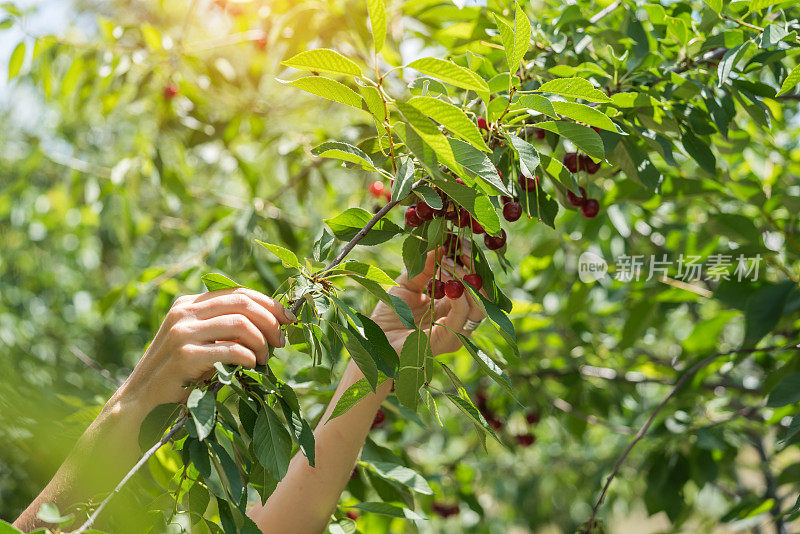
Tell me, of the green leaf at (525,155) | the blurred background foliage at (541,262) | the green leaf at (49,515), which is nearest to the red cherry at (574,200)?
the blurred background foliage at (541,262)

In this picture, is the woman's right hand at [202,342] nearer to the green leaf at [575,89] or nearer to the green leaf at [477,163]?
the green leaf at [477,163]

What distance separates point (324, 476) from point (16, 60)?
143 centimetres

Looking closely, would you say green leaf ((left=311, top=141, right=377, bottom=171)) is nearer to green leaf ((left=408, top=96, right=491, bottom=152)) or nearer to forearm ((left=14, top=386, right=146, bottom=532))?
green leaf ((left=408, top=96, right=491, bottom=152))

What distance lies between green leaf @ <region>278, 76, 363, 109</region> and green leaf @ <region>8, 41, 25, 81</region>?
142cm

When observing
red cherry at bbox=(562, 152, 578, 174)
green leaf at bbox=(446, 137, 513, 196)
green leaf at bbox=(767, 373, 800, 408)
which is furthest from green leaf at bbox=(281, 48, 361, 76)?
green leaf at bbox=(767, 373, 800, 408)

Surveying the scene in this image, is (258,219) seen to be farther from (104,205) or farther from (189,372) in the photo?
(189,372)

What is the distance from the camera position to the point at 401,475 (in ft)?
3.54

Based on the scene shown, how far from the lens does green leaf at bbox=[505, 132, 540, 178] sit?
0.71 meters

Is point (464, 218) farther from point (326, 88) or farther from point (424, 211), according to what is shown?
point (326, 88)

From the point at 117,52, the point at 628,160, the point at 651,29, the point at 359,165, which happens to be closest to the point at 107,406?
the point at 359,165

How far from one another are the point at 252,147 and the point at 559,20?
2826 millimetres

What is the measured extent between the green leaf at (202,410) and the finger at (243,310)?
0.30 feet

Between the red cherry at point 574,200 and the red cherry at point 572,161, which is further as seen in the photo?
the red cherry at point 574,200

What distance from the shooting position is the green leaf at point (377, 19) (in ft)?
2.16
